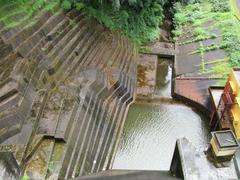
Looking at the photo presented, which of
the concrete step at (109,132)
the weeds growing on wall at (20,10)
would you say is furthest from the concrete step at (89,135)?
the weeds growing on wall at (20,10)

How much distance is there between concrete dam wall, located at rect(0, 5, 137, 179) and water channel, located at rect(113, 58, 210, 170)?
39 cm

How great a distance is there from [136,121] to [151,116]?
610 mm

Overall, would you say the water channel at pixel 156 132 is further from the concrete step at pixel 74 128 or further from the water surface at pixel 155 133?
the concrete step at pixel 74 128

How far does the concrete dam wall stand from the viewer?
809 centimetres

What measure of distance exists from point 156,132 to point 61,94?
354cm

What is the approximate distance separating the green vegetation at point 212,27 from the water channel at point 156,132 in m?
2.56

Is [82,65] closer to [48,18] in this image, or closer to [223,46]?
[48,18]

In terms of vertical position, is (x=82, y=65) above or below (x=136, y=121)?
above

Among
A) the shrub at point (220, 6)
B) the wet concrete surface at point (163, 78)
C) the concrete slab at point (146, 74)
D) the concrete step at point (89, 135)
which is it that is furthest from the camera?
the shrub at point (220, 6)

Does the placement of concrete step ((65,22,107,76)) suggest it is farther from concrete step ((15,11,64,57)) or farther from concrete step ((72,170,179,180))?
concrete step ((72,170,179,180))

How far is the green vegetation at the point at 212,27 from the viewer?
13.9 m

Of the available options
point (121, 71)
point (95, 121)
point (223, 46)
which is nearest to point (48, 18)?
point (121, 71)

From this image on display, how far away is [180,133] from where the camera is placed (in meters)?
11.2

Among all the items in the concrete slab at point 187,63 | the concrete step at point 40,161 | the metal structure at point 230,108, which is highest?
the concrete slab at point 187,63
